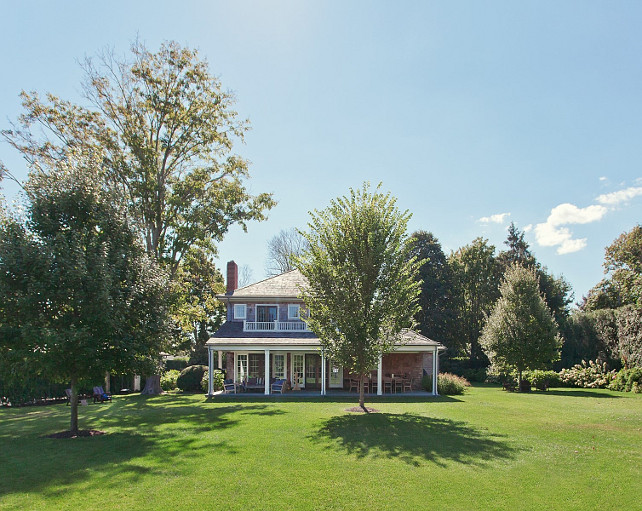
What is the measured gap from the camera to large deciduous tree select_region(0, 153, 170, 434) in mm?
11547

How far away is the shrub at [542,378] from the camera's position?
90.9 ft

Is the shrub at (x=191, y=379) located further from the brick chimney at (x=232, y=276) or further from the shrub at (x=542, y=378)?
the shrub at (x=542, y=378)

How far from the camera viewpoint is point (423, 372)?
2770 cm

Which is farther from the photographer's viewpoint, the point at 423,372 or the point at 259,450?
the point at 423,372

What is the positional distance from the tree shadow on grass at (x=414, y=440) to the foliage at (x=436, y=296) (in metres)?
28.3

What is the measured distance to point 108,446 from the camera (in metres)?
11.5

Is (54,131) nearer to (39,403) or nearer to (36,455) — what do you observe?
(39,403)

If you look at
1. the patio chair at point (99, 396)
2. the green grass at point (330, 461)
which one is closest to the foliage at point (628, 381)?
the green grass at point (330, 461)

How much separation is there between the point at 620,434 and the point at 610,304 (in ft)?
123

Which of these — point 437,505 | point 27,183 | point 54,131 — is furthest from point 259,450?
point 54,131

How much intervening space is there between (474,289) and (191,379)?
2906 centimetres

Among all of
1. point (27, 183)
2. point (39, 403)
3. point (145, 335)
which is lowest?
point (39, 403)

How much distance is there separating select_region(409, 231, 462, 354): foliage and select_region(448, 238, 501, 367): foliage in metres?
0.70

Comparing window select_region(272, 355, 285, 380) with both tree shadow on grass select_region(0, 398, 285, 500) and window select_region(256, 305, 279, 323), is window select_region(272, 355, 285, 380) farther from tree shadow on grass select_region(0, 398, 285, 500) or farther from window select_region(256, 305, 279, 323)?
tree shadow on grass select_region(0, 398, 285, 500)
